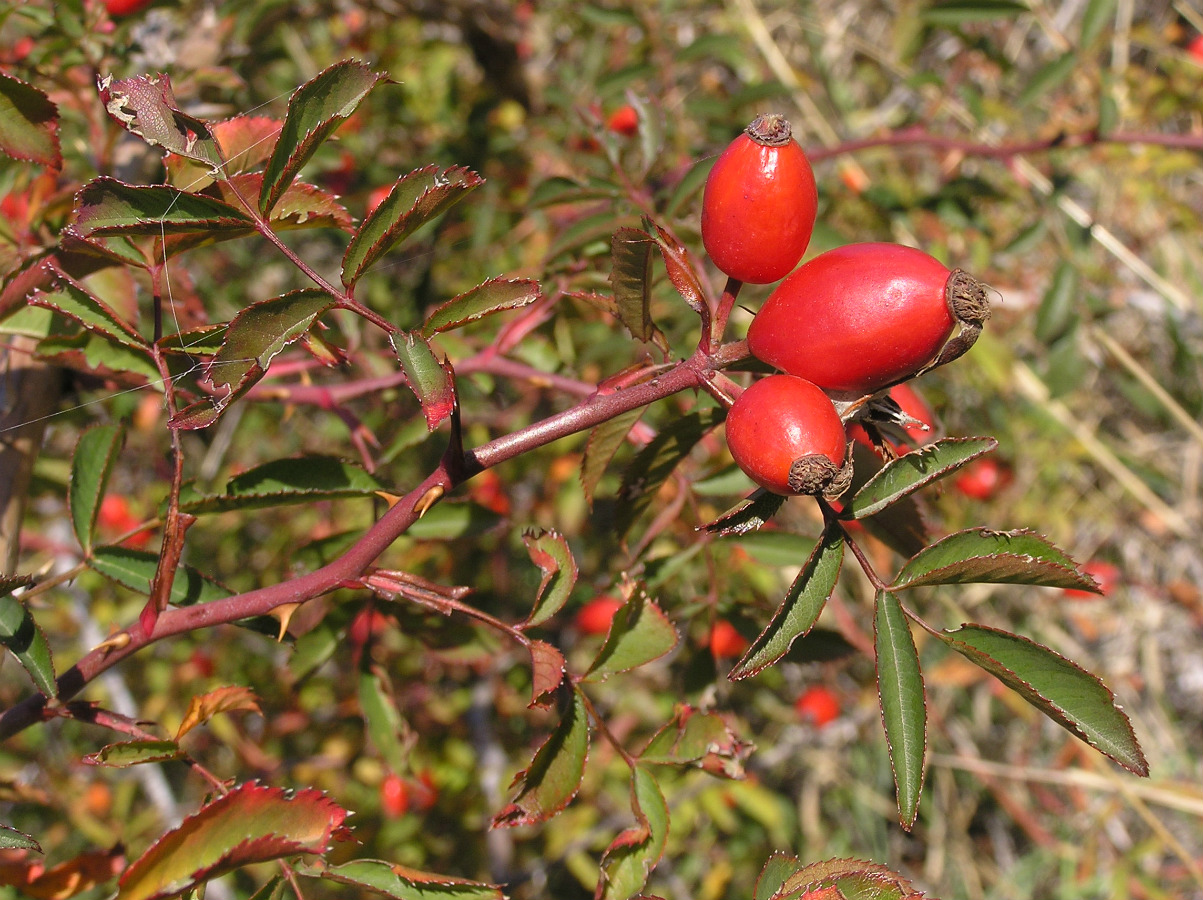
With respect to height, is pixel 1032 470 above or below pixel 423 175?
below

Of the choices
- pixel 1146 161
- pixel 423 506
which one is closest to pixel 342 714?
pixel 423 506

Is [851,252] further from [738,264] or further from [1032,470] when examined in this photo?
[1032,470]

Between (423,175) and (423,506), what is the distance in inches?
13.2

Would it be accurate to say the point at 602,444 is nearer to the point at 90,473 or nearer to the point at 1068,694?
the point at 1068,694

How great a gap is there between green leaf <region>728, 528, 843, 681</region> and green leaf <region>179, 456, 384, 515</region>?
521 millimetres

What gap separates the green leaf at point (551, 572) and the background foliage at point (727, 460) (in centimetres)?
82

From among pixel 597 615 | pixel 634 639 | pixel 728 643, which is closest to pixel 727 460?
pixel 728 643

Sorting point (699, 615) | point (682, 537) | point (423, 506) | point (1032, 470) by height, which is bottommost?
point (1032, 470)

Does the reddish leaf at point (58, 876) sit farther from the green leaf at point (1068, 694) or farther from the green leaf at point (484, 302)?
the green leaf at point (1068, 694)

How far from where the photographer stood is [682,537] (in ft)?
6.33

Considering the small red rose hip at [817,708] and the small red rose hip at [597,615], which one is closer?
the small red rose hip at [597,615]

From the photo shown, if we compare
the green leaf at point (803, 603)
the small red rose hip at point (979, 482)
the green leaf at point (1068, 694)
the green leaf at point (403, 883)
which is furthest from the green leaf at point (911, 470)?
the small red rose hip at point (979, 482)

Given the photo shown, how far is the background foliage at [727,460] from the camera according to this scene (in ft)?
7.48

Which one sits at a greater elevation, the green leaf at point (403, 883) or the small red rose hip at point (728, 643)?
the green leaf at point (403, 883)
